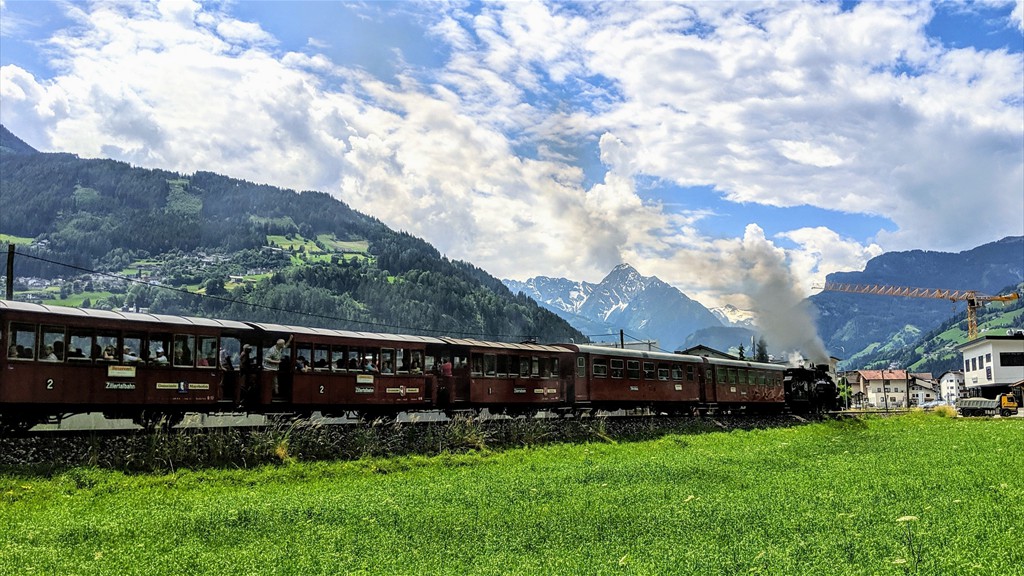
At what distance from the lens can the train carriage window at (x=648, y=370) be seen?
40.2 meters

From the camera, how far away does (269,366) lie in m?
23.9

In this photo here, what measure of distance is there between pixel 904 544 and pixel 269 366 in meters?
18.6

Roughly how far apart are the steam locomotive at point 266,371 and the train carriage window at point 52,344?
0.02m

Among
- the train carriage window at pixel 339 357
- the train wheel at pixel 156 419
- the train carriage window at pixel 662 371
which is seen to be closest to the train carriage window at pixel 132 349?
the train wheel at pixel 156 419

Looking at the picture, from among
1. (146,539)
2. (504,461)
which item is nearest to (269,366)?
(504,461)

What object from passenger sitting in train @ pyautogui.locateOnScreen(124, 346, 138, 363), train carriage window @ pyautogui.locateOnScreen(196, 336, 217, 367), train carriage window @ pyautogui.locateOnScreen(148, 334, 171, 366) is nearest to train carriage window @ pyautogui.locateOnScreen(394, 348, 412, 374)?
train carriage window @ pyautogui.locateOnScreen(196, 336, 217, 367)

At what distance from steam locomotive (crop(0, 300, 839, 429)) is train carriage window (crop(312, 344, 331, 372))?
0.11 ft

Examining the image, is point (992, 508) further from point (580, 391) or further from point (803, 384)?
point (803, 384)

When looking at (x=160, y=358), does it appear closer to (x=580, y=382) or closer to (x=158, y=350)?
(x=158, y=350)

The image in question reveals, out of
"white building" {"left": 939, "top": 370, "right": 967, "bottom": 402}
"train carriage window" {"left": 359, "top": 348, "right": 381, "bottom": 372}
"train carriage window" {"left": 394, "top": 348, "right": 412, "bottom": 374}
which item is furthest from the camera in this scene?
"white building" {"left": 939, "top": 370, "right": 967, "bottom": 402}

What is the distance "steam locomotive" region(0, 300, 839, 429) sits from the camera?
19.2m

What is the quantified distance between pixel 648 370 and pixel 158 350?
25.6 meters

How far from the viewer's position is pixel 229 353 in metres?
23.3

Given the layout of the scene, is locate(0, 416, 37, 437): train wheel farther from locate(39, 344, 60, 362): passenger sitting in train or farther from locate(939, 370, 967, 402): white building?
locate(939, 370, 967, 402): white building
